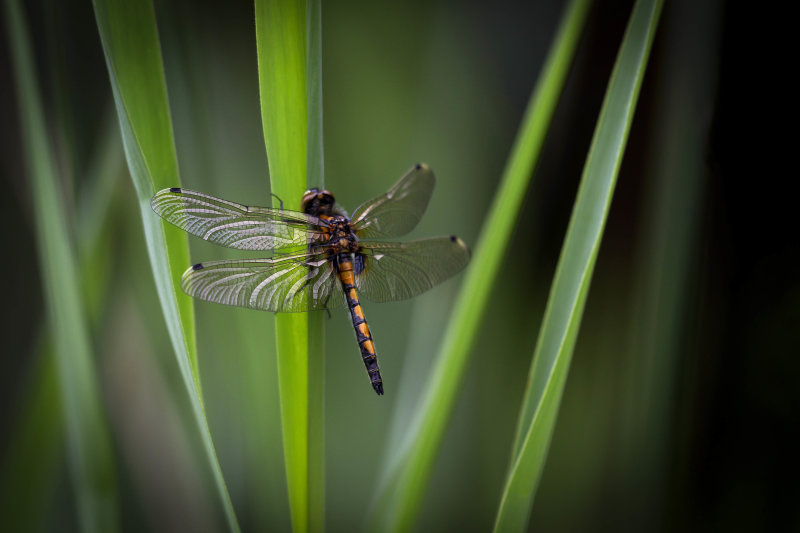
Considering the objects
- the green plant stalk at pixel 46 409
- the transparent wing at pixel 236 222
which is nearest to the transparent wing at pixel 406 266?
the transparent wing at pixel 236 222

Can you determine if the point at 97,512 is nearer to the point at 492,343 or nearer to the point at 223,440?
the point at 223,440

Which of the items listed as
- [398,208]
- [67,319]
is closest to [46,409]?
[67,319]

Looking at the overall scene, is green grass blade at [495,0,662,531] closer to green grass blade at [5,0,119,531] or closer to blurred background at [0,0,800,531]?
blurred background at [0,0,800,531]

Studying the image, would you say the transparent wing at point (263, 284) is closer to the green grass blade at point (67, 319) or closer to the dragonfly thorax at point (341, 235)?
the dragonfly thorax at point (341, 235)

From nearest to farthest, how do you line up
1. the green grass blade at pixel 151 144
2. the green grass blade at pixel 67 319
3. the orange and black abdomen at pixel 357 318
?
the green grass blade at pixel 151 144 → the green grass blade at pixel 67 319 → the orange and black abdomen at pixel 357 318

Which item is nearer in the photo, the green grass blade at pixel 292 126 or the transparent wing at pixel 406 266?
the green grass blade at pixel 292 126

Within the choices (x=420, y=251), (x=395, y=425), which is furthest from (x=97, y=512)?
(x=420, y=251)
